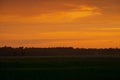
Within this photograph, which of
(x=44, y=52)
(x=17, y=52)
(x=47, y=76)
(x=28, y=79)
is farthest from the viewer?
(x=44, y=52)

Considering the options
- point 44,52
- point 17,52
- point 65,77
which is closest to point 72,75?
point 65,77

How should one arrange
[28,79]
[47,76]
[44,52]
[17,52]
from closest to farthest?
[28,79]
[47,76]
[17,52]
[44,52]

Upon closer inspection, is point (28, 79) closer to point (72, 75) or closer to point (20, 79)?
point (20, 79)

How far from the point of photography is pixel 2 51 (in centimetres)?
12625

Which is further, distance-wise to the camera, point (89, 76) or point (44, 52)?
point (44, 52)

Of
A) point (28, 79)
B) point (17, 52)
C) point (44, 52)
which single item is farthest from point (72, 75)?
point (44, 52)

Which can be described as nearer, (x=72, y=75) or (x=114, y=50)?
(x=72, y=75)

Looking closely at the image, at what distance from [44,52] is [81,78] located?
95.8 metres

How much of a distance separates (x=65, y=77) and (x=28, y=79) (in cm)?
318

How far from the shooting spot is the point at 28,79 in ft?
124

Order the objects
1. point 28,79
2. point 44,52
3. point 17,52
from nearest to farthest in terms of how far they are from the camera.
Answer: point 28,79
point 17,52
point 44,52

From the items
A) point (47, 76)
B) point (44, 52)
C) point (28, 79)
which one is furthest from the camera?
point (44, 52)

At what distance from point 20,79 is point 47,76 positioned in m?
3.04

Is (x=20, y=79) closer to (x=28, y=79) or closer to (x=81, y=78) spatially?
(x=28, y=79)
